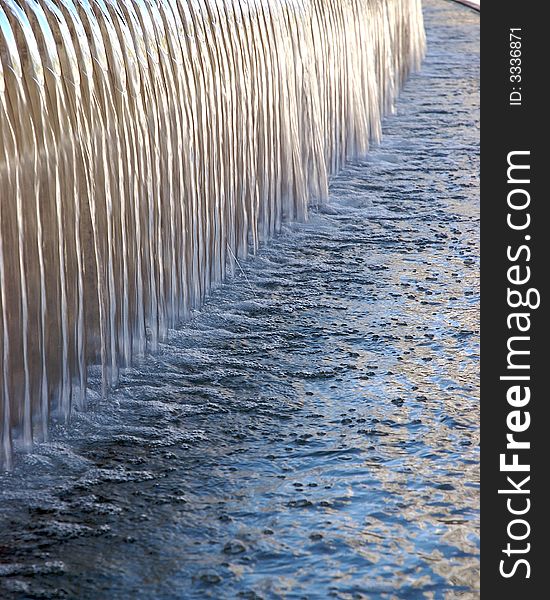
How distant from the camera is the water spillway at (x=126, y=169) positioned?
3.25 metres

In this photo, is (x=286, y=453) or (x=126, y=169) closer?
(x=286, y=453)

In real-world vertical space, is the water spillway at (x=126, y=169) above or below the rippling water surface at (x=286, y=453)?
above

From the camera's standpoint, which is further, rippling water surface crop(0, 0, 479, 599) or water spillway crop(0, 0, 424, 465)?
water spillway crop(0, 0, 424, 465)

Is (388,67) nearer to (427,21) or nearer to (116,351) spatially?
(427,21)

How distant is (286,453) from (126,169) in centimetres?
121

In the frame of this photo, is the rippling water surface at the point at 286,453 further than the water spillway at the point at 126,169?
No

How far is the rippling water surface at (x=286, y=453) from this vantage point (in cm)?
262

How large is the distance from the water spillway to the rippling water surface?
0.15 m

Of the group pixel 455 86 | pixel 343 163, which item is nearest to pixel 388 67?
pixel 455 86

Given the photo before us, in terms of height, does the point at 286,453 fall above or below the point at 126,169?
below

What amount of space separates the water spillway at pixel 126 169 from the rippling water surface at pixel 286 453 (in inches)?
5.8

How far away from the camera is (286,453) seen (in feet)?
10.3

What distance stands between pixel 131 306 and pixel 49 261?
0.55 metres

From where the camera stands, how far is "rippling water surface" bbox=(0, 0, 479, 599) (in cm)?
262
